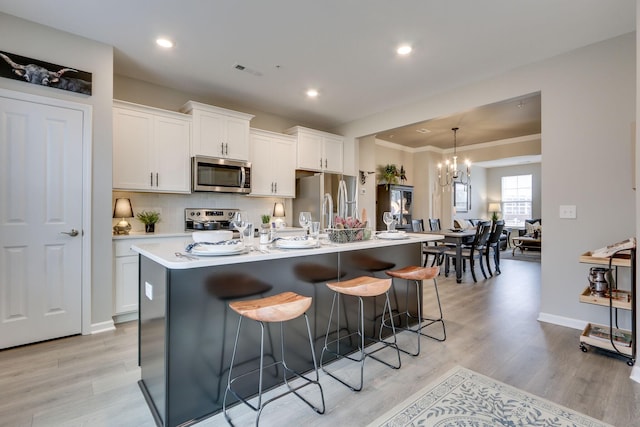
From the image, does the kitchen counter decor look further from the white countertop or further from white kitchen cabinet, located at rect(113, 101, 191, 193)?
white kitchen cabinet, located at rect(113, 101, 191, 193)

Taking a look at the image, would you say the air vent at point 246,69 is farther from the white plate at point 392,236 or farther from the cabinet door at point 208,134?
the white plate at point 392,236

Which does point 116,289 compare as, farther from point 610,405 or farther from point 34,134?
point 610,405

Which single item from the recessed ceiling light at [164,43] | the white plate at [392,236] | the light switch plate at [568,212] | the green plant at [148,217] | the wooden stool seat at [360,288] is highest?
the recessed ceiling light at [164,43]

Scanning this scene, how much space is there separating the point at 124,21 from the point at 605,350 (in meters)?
4.78

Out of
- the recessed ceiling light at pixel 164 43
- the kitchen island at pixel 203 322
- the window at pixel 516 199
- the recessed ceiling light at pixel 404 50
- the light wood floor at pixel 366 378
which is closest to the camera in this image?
the kitchen island at pixel 203 322

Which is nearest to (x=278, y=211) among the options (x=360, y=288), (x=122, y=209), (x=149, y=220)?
(x=149, y=220)

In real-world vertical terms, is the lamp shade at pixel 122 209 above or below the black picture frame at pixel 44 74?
below

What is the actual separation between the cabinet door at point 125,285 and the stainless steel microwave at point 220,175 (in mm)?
1151

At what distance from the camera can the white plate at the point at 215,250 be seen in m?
1.64

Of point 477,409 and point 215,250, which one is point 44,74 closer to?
point 215,250

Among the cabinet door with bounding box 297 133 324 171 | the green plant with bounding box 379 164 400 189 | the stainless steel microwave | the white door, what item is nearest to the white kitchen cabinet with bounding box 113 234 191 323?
the white door

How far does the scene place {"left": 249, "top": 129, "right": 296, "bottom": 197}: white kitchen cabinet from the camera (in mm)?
4527

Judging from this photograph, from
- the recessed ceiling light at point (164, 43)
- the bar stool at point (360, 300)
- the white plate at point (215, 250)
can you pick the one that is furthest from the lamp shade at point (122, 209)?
the bar stool at point (360, 300)

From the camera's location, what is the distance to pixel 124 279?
10.4ft
